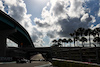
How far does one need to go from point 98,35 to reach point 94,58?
99.2 metres

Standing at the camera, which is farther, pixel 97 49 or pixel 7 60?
pixel 7 60

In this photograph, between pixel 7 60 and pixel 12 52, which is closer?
pixel 7 60

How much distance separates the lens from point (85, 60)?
11695mm

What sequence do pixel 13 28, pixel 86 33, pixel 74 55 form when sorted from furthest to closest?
pixel 86 33, pixel 13 28, pixel 74 55

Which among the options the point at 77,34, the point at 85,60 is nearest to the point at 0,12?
the point at 85,60

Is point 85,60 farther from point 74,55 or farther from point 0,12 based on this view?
point 0,12

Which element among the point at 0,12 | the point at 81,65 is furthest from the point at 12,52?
the point at 81,65

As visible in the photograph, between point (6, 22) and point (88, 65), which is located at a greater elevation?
point (6, 22)

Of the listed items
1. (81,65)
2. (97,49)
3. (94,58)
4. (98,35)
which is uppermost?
(98,35)

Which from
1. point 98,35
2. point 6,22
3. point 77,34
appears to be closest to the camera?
point 6,22

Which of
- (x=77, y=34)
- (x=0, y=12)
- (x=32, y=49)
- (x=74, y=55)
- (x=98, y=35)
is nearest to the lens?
(x=74, y=55)

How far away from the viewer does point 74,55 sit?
14.6 meters

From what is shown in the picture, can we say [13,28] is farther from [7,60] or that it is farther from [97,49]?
[97,49]

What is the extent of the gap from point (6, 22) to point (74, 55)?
3631 cm
